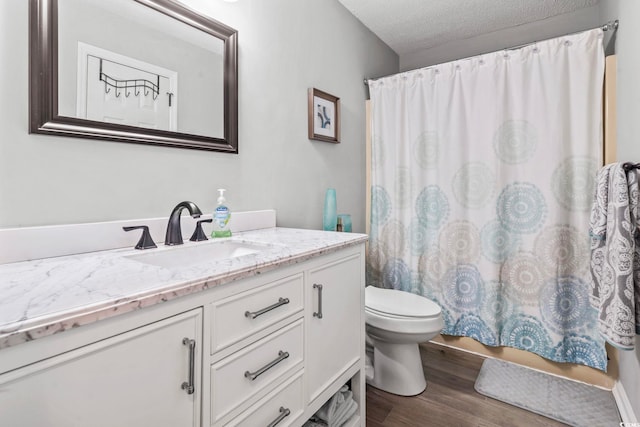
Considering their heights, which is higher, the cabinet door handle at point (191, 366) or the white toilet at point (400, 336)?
the cabinet door handle at point (191, 366)

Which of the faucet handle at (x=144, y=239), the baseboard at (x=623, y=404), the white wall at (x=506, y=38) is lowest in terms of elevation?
the baseboard at (x=623, y=404)

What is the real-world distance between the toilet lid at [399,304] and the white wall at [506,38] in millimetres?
2102

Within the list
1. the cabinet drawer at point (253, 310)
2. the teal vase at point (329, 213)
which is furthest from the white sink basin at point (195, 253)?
the teal vase at point (329, 213)

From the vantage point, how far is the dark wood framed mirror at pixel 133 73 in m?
0.99

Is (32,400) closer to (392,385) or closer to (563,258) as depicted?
(392,385)

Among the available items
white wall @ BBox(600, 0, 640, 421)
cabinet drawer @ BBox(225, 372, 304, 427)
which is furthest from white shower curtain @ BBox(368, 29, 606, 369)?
cabinet drawer @ BBox(225, 372, 304, 427)

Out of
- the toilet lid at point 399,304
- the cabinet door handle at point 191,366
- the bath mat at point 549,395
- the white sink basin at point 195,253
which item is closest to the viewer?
the cabinet door handle at point 191,366

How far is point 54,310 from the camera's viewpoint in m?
0.53

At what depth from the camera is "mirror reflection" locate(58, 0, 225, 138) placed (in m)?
1.04

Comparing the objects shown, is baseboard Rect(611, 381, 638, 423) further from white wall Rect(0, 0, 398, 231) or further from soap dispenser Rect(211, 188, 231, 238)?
soap dispenser Rect(211, 188, 231, 238)

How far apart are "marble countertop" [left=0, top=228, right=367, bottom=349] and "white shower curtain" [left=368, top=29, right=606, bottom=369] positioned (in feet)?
4.72

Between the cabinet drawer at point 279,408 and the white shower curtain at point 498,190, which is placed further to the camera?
A: the white shower curtain at point 498,190

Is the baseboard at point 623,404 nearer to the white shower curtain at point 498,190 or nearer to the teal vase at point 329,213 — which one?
the white shower curtain at point 498,190

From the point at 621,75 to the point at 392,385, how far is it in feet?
6.60
